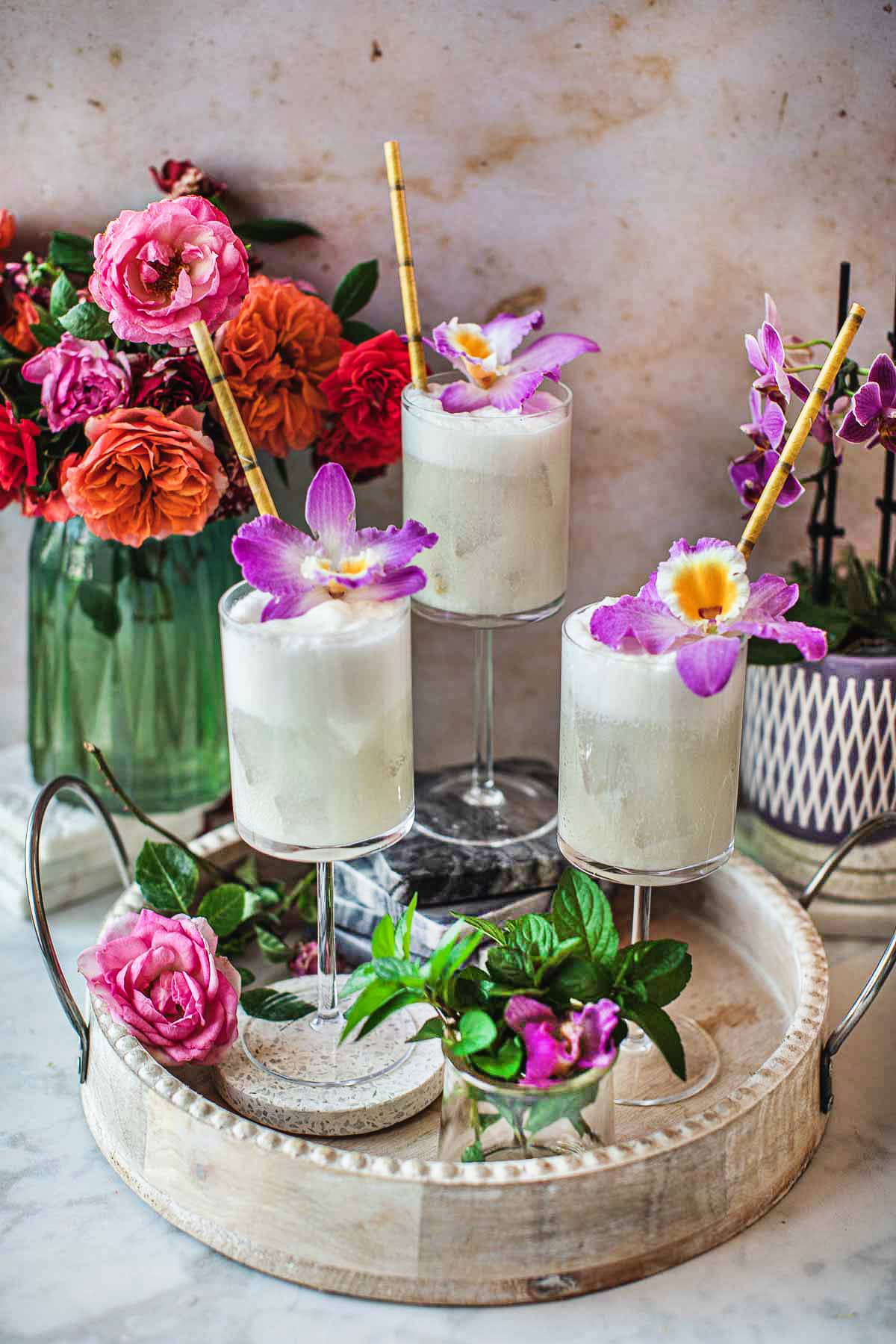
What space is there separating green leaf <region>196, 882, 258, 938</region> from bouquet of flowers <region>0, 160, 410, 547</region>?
267mm

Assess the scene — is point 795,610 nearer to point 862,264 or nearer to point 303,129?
point 862,264

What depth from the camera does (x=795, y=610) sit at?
110cm

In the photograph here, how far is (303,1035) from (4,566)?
1.86 feet

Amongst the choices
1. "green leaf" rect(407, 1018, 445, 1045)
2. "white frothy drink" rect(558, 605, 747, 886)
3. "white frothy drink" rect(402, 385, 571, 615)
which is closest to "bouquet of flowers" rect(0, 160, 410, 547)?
"white frothy drink" rect(402, 385, 571, 615)

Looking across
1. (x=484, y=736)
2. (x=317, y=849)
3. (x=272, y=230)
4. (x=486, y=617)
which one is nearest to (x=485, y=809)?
(x=484, y=736)

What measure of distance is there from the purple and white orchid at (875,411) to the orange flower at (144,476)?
1.47 feet

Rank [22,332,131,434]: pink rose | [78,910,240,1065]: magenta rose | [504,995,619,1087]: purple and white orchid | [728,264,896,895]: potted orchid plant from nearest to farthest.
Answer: [504,995,619,1087]: purple and white orchid, [78,910,240,1065]: magenta rose, [22,332,131,434]: pink rose, [728,264,896,895]: potted orchid plant

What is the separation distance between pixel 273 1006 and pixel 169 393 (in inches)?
17.7

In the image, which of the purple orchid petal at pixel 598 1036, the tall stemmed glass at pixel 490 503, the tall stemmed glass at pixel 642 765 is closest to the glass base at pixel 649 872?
the tall stemmed glass at pixel 642 765

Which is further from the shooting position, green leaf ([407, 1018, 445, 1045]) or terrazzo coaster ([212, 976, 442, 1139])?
terrazzo coaster ([212, 976, 442, 1139])

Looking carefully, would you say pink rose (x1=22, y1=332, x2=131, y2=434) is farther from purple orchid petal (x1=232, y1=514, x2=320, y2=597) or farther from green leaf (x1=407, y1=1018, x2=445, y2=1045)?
green leaf (x1=407, y1=1018, x2=445, y2=1045)

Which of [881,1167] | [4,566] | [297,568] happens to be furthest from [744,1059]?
[4,566]

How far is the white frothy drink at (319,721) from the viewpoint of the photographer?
30.7 inches

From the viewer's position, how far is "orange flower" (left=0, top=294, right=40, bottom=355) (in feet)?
3.45
